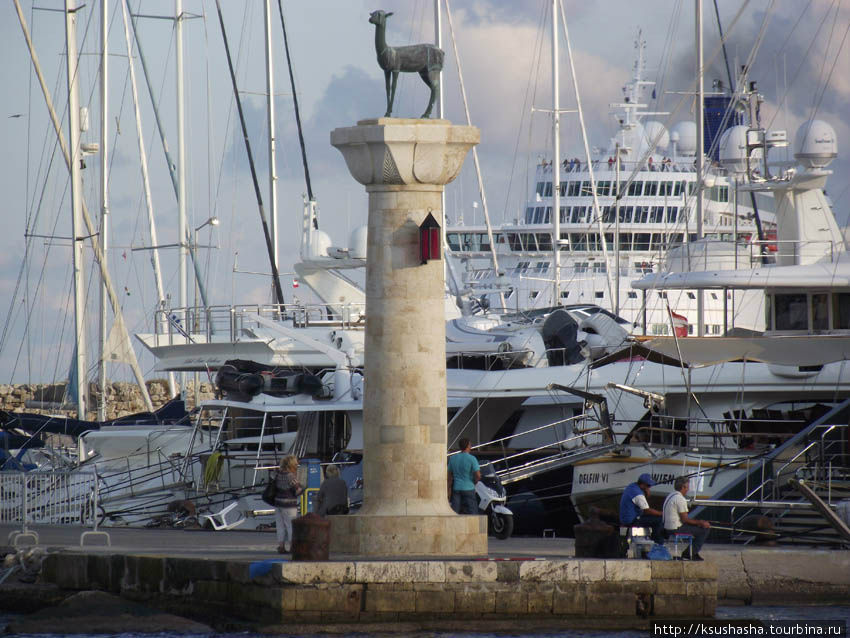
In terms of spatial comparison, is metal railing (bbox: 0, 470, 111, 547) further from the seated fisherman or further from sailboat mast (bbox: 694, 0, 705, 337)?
sailboat mast (bbox: 694, 0, 705, 337)

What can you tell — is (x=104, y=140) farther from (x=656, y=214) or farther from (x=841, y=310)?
(x=656, y=214)

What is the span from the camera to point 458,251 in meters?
58.8

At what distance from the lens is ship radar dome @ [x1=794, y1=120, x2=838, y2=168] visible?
92.8ft

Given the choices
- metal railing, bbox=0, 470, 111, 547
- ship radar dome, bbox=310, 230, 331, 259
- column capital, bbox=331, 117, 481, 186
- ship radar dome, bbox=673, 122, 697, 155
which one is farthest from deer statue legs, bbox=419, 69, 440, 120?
ship radar dome, bbox=673, 122, 697, 155

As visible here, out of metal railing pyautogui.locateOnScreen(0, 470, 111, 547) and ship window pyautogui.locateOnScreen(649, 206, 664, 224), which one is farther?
ship window pyautogui.locateOnScreen(649, 206, 664, 224)

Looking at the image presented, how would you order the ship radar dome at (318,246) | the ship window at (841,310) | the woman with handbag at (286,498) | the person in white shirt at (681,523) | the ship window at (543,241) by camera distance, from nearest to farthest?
the person in white shirt at (681,523)
the woman with handbag at (286,498)
the ship window at (841,310)
the ship radar dome at (318,246)
the ship window at (543,241)

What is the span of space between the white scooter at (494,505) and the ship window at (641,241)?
3871 cm

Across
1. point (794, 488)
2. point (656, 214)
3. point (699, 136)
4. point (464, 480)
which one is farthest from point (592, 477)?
point (656, 214)

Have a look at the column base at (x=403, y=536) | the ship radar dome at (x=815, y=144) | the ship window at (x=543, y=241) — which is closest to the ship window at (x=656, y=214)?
the ship window at (x=543, y=241)

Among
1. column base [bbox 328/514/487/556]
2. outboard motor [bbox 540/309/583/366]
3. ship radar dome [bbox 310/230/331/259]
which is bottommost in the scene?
column base [bbox 328/514/487/556]

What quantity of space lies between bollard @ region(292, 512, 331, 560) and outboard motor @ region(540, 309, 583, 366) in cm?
1481

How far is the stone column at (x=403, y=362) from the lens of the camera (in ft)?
53.0

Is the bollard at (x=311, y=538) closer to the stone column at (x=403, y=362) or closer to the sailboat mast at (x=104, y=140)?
the stone column at (x=403, y=362)

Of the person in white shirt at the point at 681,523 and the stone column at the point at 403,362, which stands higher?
the stone column at the point at 403,362
